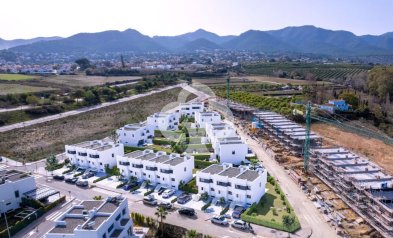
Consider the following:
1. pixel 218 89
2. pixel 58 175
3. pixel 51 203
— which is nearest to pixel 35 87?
pixel 218 89

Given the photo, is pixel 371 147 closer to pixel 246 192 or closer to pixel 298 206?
pixel 298 206

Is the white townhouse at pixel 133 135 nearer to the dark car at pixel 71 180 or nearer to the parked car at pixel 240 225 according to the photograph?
the dark car at pixel 71 180

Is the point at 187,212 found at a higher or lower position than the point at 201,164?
lower

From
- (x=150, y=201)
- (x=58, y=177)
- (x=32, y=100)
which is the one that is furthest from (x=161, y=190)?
(x=32, y=100)

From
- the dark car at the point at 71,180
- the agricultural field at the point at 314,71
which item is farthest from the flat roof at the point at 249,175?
the agricultural field at the point at 314,71

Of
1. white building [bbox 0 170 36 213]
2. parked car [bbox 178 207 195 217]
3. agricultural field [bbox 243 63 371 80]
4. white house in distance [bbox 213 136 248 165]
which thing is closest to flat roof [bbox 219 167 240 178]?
parked car [bbox 178 207 195 217]

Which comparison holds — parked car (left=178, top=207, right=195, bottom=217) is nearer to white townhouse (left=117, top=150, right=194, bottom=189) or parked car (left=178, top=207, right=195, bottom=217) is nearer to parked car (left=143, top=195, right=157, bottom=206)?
parked car (left=143, top=195, right=157, bottom=206)

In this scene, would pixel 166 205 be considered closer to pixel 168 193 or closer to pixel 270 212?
pixel 168 193

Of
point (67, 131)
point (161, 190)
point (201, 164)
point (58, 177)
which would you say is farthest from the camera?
point (67, 131)
